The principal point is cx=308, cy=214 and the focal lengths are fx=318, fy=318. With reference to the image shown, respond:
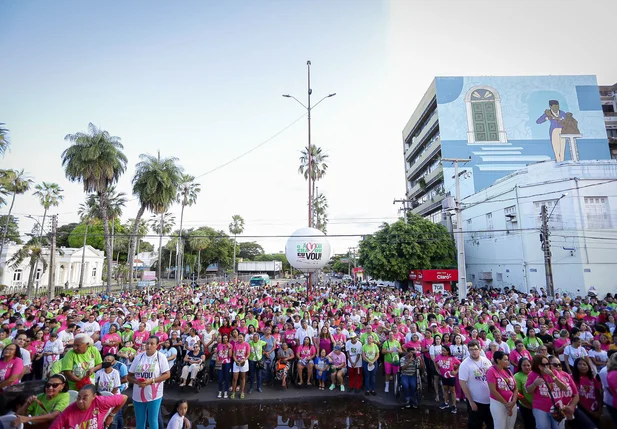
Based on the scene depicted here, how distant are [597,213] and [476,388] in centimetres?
2548

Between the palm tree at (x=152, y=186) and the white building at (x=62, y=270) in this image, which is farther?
the white building at (x=62, y=270)

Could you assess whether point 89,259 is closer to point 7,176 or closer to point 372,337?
point 7,176

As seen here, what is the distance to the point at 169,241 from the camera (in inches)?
2443

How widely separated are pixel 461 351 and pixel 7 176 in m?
32.9

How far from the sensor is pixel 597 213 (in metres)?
22.9

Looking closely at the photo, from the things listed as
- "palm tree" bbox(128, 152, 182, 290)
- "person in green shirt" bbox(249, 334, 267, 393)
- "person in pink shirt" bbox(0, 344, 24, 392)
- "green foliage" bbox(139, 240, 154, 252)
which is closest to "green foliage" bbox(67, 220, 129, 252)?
"green foliage" bbox(139, 240, 154, 252)

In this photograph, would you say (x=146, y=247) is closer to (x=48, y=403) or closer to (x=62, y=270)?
(x=62, y=270)

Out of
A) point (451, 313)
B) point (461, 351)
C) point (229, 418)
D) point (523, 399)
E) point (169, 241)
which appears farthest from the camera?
point (169, 241)

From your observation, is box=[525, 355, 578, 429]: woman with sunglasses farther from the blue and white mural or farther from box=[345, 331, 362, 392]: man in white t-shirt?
the blue and white mural

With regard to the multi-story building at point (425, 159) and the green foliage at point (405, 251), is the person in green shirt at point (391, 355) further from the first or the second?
the multi-story building at point (425, 159)

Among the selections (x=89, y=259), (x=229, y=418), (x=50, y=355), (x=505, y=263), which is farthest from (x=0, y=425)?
(x=89, y=259)

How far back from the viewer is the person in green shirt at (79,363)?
5.51m

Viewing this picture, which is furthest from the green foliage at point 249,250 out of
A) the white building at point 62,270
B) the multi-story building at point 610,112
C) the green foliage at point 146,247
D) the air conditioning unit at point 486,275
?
the multi-story building at point 610,112

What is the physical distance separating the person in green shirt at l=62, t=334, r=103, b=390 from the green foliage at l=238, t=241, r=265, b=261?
298 ft
